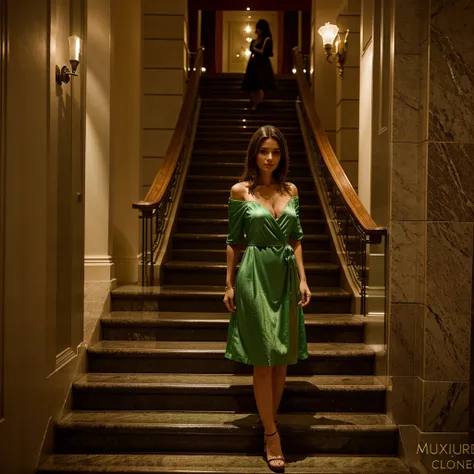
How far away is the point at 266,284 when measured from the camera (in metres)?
2.70

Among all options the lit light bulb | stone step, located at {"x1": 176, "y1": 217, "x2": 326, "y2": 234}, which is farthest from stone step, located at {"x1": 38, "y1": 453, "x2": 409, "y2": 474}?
the lit light bulb

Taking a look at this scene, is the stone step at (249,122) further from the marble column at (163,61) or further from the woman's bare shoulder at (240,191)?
the woman's bare shoulder at (240,191)

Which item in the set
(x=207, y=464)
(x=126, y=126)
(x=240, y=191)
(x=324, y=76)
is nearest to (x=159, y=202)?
(x=126, y=126)

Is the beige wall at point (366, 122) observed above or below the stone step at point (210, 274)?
above

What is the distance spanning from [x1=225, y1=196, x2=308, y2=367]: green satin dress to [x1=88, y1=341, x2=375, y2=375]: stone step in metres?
0.78

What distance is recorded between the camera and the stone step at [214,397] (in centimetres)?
322

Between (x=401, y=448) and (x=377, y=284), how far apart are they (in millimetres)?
970

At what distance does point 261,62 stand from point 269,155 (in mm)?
6161

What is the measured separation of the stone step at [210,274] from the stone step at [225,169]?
2.25 m

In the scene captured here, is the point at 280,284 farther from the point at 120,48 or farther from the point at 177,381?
the point at 120,48

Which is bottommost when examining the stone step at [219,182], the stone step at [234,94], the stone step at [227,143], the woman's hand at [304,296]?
the woman's hand at [304,296]

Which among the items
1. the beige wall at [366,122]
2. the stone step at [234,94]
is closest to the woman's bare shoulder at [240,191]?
the beige wall at [366,122]

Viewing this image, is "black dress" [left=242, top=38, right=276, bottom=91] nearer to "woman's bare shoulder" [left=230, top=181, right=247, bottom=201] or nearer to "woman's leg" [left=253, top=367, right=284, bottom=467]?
"woman's bare shoulder" [left=230, top=181, right=247, bottom=201]

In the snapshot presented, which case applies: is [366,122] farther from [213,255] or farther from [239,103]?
[239,103]
